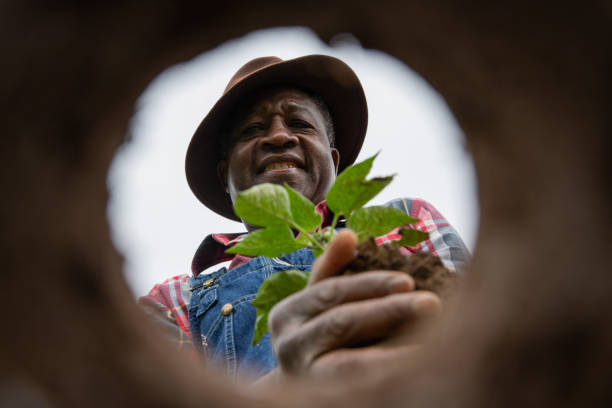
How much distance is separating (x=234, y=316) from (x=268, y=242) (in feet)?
3.13

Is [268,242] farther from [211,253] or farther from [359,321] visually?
[211,253]

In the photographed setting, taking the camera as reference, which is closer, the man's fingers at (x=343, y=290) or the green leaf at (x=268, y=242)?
the man's fingers at (x=343, y=290)

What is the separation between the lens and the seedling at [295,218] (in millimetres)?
911

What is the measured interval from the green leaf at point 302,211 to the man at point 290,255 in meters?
0.16

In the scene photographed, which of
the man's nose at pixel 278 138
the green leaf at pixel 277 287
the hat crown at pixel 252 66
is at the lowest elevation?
the green leaf at pixel 277 287

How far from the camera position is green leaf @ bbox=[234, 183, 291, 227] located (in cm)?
89

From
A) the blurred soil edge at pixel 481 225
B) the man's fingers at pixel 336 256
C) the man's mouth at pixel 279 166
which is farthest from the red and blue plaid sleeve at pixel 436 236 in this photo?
the blurred soil edge at pixel 481 225

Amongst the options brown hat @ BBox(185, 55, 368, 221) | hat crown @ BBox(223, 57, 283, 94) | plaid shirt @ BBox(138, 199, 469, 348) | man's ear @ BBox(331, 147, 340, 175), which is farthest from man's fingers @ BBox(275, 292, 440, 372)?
hat crown @ BBox(223, 57, 283, 94)

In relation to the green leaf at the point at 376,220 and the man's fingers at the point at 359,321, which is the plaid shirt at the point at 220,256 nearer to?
the green leaf at the point at 376,220

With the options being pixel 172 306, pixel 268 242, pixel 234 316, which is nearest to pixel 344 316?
pixel 268 242

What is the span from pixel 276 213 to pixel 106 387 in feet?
1.72

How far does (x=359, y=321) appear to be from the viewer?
2.41 ft

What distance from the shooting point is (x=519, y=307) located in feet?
1.42

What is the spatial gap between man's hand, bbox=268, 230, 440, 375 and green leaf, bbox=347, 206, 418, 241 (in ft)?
0.57
